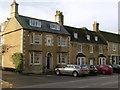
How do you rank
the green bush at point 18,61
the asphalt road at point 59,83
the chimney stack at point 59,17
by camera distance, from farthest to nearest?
1. the chimney stack at point 59,17
2. the green bush at point 18,61
3. the asphalt road at point 59,83

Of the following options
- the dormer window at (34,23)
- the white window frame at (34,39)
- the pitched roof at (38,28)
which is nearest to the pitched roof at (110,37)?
the pitched roof at (38,28)

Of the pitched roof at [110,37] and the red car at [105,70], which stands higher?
the pitched roof at [110,37]

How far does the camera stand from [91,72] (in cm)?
3412

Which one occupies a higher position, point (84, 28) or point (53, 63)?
point (84, 28)

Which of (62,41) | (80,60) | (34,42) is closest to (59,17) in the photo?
(62,41)

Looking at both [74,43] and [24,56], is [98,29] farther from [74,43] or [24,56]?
[24,56]

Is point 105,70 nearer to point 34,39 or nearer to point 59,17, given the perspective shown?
point 34,39

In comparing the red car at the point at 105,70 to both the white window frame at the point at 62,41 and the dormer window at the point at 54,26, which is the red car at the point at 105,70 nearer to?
the white window frame at the point at 62,41

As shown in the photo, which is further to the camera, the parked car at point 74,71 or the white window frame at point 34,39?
the white window frame at point 34,39

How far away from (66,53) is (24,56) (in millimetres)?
9265

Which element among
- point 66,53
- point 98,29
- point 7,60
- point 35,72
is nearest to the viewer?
point 35,72

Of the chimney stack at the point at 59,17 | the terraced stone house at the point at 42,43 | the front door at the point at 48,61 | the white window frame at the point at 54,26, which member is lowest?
the front door at the point at 48,61

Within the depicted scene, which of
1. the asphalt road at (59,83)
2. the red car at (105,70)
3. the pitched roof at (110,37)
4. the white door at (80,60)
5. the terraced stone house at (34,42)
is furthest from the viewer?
the pitched roof at (110,37)

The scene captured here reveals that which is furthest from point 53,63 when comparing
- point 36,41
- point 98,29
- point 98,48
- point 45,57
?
point 98,29
